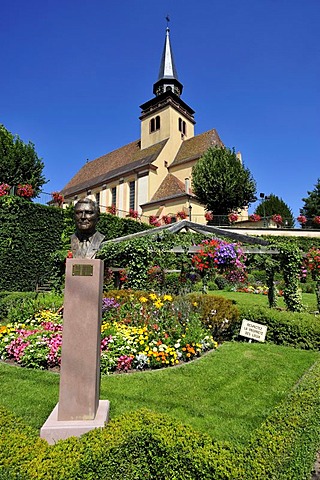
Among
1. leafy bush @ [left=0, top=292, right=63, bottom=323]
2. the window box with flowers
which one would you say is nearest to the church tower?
the window box with flowers

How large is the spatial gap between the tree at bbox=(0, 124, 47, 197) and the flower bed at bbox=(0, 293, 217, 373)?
16683mm

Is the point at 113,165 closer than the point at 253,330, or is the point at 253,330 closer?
the point at 253,330

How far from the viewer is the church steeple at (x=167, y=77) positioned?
4003 centimetres

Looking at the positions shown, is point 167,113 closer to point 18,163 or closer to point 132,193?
point 132,193

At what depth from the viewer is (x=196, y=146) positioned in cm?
3447

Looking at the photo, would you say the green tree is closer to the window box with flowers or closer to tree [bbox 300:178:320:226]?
the window box with flowers

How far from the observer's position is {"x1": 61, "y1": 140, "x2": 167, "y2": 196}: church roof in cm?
3519

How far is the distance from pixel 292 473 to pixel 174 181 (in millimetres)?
31277

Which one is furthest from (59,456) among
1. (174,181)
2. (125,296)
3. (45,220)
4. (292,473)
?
(174,181)

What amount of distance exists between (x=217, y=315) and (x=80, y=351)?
15.1ft

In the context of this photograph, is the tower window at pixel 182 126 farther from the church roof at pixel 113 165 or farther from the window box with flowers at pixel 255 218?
the window box with flowers at pixel 255 218

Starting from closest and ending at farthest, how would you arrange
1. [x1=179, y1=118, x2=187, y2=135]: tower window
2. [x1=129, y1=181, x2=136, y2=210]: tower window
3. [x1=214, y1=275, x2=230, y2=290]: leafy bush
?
1. [x1=214, y1=275, x2=230, y2=290]: leafy bush
2. [x1=129, y1=181, x2=136, y2=210]: tower window
3. [x1=179, y1=118, x2=187, y2=135]: tower window

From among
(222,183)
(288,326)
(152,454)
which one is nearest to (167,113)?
(222,183)

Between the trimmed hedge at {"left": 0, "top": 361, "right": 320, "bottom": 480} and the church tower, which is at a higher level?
the church tower
